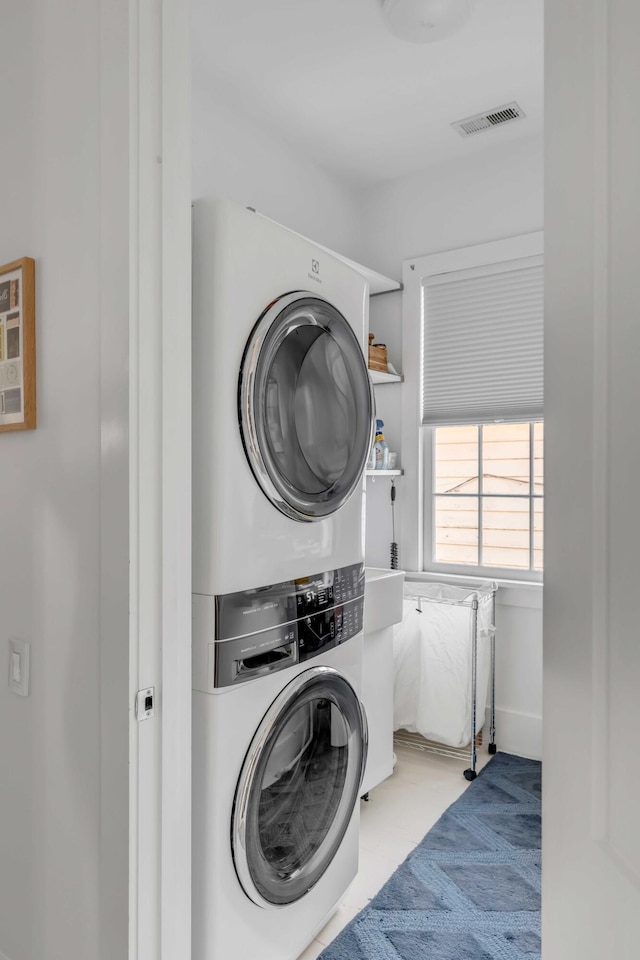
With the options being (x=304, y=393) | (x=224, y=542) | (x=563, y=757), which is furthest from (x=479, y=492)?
(x=563, y=757)

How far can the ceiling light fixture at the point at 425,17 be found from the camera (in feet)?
6.30

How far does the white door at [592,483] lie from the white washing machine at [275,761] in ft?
3.06

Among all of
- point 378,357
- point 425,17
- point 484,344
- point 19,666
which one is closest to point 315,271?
point 425,17

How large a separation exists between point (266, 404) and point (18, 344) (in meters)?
0.57

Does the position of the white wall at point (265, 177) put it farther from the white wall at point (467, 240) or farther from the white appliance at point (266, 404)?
the white appliance at point (266, 404)

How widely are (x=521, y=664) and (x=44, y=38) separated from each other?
2.87 meters

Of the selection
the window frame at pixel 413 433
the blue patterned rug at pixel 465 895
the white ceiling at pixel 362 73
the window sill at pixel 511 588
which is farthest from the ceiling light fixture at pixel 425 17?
the blue patterned rug at pixel 465 895

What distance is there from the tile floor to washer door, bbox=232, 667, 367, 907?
299mm

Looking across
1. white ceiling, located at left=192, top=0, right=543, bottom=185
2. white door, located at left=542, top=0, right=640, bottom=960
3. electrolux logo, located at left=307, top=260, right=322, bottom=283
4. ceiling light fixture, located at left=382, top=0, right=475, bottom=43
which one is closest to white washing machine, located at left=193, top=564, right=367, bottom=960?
electrolux logo, located at left=307, top=260, right=322, bottom=283

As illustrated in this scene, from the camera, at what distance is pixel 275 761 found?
1483 mm

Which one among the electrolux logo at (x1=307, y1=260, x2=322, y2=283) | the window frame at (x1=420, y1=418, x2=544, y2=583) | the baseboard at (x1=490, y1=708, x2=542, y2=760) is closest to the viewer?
the electrolux logo at (x1=307, y1=260, x2=322, y2=283)

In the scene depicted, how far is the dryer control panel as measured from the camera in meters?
1.32

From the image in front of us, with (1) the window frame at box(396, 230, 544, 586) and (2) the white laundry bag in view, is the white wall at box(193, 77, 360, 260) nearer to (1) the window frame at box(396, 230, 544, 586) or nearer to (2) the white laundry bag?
(1) the window frame at box(396, 230, 544, 586)

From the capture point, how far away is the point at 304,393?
5.09ft
